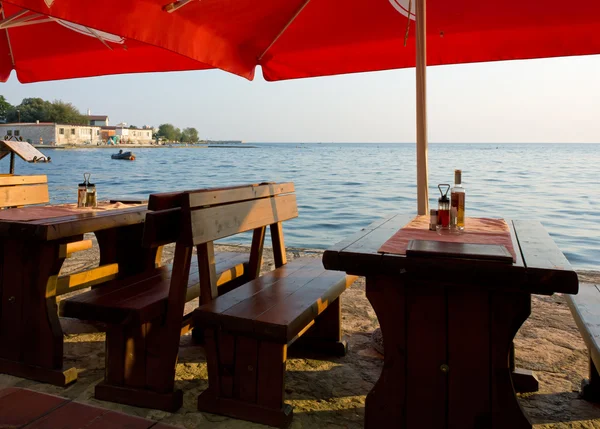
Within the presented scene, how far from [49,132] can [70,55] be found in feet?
270

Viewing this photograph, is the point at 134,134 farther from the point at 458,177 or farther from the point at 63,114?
the point at 458,177

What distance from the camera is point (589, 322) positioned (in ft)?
6.57

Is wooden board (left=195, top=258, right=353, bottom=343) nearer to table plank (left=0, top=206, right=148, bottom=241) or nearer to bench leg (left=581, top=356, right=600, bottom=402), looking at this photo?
table plank (left=0, top=206, right=148, bottom=241)

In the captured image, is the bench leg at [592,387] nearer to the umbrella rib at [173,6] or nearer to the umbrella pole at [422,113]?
the umbrella pole at [422,113]

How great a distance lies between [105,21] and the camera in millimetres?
2242

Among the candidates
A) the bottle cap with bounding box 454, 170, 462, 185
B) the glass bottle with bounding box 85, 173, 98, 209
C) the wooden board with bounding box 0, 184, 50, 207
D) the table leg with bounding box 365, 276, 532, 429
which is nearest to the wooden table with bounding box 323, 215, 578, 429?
the table leg with bounding box 365, 276, 532, 429

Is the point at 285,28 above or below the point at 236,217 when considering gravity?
above

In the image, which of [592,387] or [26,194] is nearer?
[592,387]

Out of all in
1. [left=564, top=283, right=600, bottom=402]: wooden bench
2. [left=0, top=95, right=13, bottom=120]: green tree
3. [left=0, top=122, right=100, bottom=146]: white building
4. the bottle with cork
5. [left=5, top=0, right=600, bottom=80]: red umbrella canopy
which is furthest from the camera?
[left=0, top=95, right=13, bottom=120]: green tree

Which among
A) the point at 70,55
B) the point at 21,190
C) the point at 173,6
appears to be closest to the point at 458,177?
the point at 173,6

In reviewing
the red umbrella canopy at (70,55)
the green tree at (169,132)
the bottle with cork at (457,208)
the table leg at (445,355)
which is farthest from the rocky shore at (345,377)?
the green tree at (169,132)

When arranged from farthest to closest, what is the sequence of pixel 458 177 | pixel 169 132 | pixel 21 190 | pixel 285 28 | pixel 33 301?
1. pixel 169 132
2. pixel 21 190
3. pixel 285 28
4. pixel 33 301
5. pixel 458 177

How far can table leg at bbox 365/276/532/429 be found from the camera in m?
1.79

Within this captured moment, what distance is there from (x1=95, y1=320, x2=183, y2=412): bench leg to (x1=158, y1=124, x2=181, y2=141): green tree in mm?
132895
